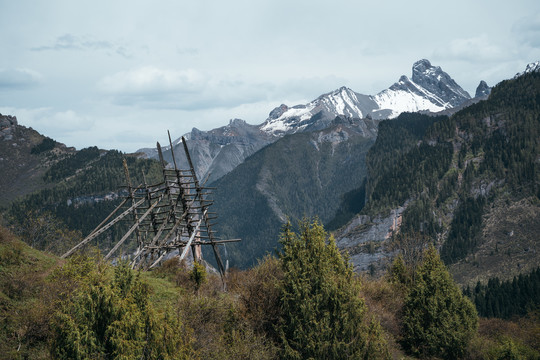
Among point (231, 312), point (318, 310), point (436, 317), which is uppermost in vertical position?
point (231, 312)

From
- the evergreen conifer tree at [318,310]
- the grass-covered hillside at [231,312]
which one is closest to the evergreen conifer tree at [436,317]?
the grass-covered hillside at [231,312]

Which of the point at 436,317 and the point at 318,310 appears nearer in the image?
the point at 318,310

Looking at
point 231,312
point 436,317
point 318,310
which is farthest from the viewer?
point 436,317

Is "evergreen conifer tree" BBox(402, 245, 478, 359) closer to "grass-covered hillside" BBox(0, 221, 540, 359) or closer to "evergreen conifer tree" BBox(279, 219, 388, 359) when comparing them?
"grass-covered hillside" BBox(0, 221, 540, 359)

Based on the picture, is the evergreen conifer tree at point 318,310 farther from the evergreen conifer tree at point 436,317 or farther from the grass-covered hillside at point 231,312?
the evergreen conifer tree at point 436,317

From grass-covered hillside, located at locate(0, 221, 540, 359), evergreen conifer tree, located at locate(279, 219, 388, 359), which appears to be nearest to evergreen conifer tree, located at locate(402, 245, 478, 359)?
grass-covered hillside, located at locate(0, 221, 540, 359)

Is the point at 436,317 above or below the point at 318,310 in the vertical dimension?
below

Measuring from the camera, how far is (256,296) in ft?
107

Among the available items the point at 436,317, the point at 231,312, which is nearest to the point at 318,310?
the point at 231,312

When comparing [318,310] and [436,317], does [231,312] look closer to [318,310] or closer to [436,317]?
[318,310]

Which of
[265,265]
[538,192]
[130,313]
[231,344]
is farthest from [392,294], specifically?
[538,192]

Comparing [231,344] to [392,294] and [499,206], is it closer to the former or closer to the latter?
[392,294]

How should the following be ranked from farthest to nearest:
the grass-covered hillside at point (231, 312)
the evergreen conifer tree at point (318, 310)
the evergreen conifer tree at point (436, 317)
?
the evergreen conifer tree at point (436, 317) → the evergreen conifer tree at point (318, 310) → the grass-covered hillside at point (231, 312)

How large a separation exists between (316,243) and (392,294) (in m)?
24.2
